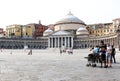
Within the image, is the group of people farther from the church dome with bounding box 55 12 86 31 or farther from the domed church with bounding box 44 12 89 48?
the church dome with bounding box 55 12 86 31

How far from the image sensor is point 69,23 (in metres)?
140

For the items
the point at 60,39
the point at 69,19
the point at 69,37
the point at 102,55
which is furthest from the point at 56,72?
the point at 69,19

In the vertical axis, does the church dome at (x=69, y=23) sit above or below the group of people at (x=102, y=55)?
above

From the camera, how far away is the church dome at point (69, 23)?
459 ft

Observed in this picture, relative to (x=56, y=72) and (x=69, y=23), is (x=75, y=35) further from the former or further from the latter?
(x=56, y=72)

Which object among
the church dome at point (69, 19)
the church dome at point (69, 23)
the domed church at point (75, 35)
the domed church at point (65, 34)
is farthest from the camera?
the church dome at point (69, 19)

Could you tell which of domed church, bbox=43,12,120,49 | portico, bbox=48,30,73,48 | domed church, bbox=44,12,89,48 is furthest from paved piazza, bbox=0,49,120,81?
portico, bbox=48,30,73,48

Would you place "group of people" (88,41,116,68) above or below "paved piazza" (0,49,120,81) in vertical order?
above

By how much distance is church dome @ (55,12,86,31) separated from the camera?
13988cm

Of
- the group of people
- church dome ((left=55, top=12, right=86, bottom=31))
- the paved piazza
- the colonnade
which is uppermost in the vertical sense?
church dome ((left=55, top=12, right=86, bottom=31))

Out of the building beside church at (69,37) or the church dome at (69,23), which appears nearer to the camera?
the building beside church at (69,37)

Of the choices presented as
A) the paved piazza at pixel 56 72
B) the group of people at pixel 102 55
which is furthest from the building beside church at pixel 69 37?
the paved piazza at pixel 56 72

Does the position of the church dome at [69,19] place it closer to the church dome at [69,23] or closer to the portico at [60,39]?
the church dome at [69,23]

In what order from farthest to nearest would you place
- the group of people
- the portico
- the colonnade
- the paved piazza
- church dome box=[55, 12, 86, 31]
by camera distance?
church dome box=[55, 12, 86, 31] → the portico → the colonnade → the group of people → the paved piazza
